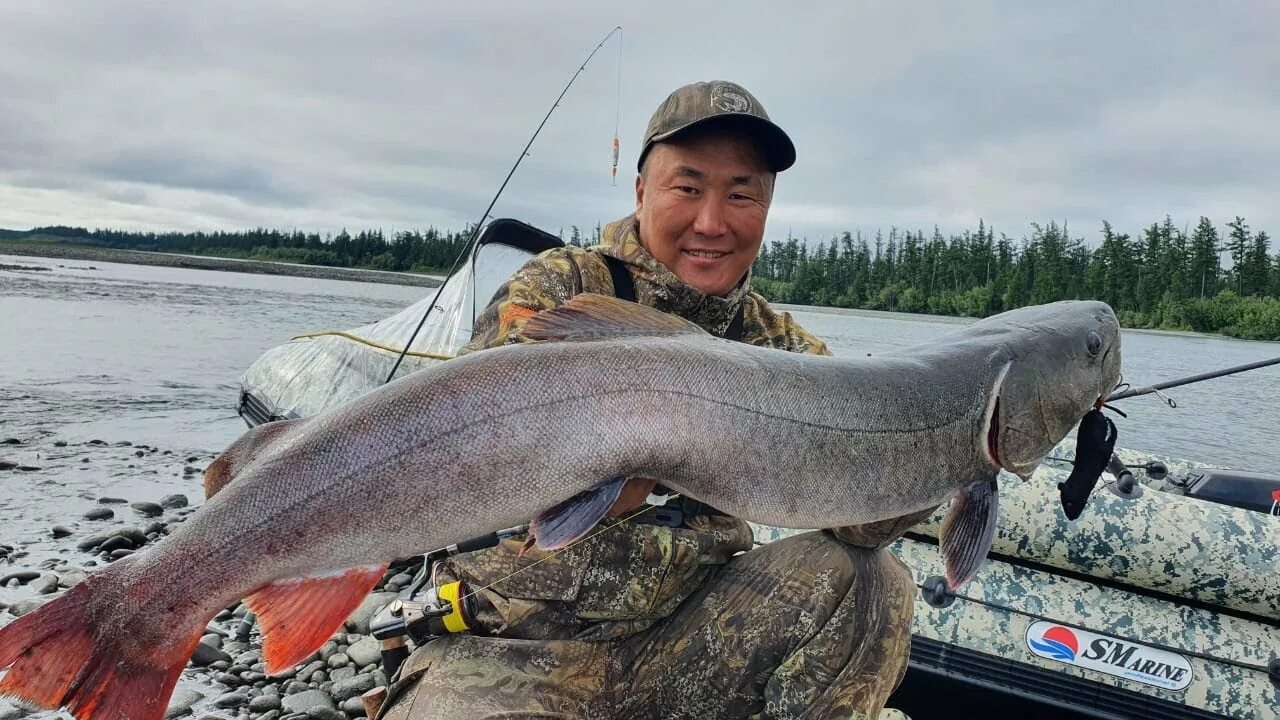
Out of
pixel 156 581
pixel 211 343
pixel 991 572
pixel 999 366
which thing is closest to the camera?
pixel 156 581

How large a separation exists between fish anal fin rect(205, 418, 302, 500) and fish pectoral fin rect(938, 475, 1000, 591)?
2.11m

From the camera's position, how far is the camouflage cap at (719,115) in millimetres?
3299

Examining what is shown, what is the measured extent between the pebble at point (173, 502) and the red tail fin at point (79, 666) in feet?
21.3

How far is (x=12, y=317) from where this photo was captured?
949 inches

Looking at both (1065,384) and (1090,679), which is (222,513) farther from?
(1090,679)

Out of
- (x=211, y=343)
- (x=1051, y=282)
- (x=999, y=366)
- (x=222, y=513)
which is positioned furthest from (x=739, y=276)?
(x=1051, y=282)

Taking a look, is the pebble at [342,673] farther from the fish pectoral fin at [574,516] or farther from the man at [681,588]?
the fish pectoral fin at [574,516]

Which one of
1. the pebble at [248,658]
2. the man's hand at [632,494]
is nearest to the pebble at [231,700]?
the pebble at [248,658]

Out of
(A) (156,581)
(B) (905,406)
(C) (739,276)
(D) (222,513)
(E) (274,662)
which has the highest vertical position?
(C) (739,276)

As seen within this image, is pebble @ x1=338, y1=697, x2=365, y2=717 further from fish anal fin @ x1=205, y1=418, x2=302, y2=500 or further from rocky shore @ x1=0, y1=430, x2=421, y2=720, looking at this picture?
fish anal fin @ x1=205, y1=418, x2=302, y2=500

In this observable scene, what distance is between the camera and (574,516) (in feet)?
7.24

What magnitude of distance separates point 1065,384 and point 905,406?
0.70 m

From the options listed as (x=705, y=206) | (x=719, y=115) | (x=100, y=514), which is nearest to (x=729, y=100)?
(x=719, y=115)

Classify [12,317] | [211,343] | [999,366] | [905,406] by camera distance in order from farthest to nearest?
[12,317]
[211,343]
[999,366]
[905,406]
